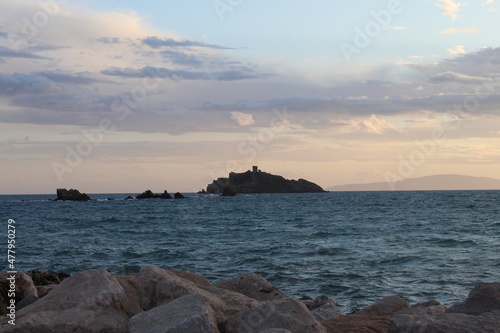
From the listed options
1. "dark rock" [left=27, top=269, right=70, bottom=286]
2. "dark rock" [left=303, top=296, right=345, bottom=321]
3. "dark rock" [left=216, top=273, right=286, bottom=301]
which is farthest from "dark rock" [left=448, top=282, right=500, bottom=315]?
"dark rock" [left=27, top=269, right=70, bottom=286]

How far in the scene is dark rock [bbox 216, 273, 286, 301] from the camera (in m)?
9.54

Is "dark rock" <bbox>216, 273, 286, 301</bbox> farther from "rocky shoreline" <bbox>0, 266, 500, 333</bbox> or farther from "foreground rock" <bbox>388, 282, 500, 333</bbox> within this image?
"foreground rock" <bbox>388, 282, 500, 333</bbox>

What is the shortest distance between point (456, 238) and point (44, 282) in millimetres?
24769

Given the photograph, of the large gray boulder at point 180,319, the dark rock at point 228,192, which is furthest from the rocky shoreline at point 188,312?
the dark rock at point 228,192

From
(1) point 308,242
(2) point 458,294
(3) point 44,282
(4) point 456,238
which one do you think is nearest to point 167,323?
(3) point 44,282

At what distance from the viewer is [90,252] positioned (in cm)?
2600

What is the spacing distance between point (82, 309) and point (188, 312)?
170 cm

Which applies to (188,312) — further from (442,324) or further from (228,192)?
(228,192)

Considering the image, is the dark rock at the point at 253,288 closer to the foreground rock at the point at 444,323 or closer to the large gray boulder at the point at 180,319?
the large gray boulder at the point at 180,319

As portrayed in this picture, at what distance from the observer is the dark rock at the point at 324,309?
10.3 meters

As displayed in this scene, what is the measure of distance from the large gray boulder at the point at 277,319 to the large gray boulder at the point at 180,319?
0.41 m

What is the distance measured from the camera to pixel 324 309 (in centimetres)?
1086

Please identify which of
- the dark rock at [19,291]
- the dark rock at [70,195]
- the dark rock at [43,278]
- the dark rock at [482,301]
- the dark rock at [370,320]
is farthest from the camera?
the dark rock at [70,195]

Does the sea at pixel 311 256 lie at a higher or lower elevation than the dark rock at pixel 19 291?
lower
